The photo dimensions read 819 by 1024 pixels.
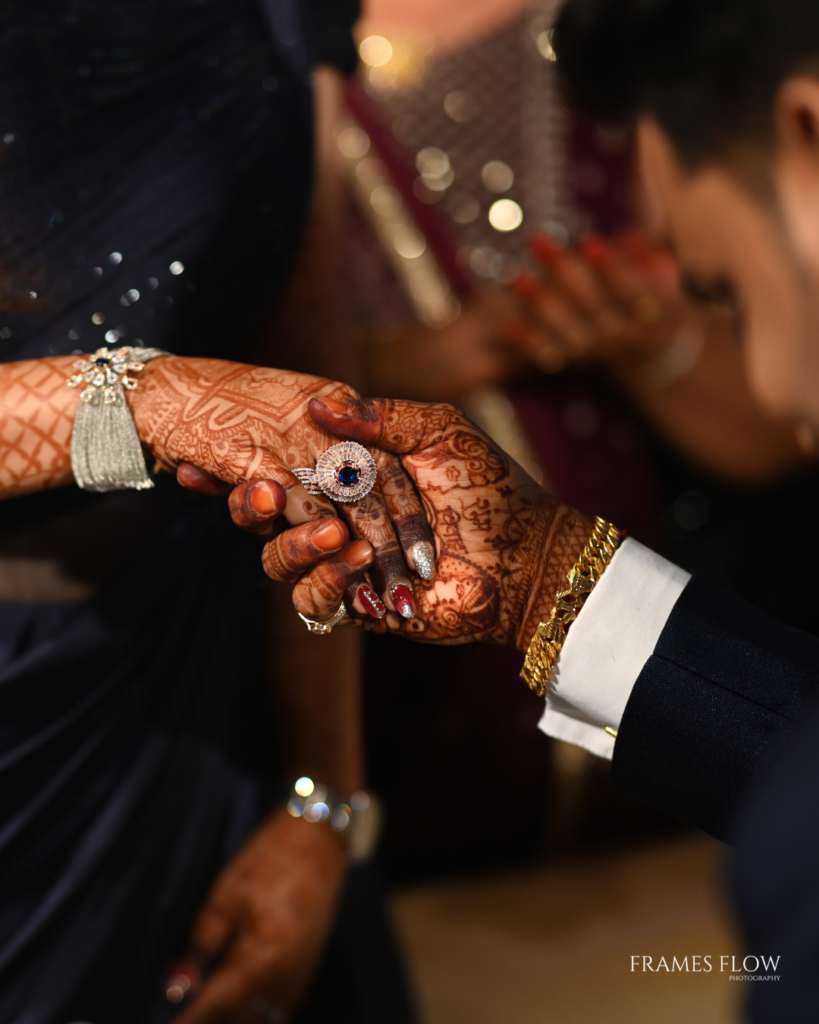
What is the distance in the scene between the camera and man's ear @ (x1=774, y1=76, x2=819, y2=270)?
0.57 metres

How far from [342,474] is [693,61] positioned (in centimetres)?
48

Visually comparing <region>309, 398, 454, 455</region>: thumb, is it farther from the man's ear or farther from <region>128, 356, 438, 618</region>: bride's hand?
the man's ear

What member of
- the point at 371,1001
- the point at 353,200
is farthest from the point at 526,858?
the point at 353,200

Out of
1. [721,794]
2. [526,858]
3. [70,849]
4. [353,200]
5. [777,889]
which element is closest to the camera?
[777,889]

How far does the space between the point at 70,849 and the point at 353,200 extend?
0.89 meters

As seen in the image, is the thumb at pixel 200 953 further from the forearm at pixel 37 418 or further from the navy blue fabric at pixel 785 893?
the navy blue fabric at pixel 785 893

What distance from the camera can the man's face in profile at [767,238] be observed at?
0.59 metres

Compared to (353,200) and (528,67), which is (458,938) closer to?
(353,200)

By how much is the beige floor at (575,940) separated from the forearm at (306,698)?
0.42 meters

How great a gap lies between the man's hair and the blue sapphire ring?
413 mm

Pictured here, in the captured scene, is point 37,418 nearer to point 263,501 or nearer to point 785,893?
point 263,501

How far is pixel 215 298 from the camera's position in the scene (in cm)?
67

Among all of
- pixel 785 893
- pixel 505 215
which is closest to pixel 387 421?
pixel 785 893

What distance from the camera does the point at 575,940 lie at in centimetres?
119
